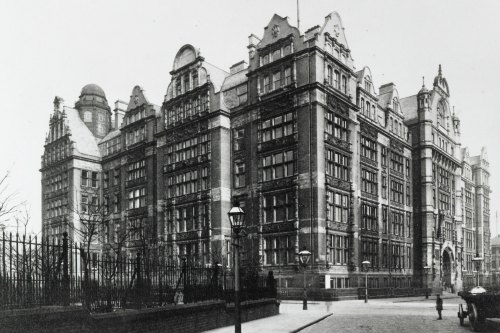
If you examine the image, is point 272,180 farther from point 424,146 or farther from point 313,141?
point 424,146

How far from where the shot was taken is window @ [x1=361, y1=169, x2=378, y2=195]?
46906mm

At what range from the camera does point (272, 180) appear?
42344 millimetres

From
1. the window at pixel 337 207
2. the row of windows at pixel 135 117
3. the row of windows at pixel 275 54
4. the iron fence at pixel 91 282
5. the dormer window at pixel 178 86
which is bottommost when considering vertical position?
the iron fence at pixel 91 282

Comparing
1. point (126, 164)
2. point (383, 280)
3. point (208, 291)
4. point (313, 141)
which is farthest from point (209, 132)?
point (208, 291)

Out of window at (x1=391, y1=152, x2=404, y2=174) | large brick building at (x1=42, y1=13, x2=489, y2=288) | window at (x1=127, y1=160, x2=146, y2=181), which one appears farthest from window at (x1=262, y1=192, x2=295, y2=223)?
window at (x1=127, y1=160, x2=146, y2=181)

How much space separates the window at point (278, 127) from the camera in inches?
1648

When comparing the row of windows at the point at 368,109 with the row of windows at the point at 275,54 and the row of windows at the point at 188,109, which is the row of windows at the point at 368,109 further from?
the row of windows at the point at 188,109

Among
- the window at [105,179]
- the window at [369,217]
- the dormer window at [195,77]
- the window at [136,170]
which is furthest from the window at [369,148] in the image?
the window at [105,179]

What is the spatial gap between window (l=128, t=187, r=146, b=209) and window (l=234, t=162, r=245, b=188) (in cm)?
1437

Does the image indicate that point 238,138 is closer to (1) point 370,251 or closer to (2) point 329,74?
(2) point 329,74

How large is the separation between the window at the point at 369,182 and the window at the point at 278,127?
9.22m

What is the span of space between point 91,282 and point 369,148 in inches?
1479

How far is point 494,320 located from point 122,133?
49.2 meters

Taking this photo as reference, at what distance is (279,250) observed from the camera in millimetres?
41250
